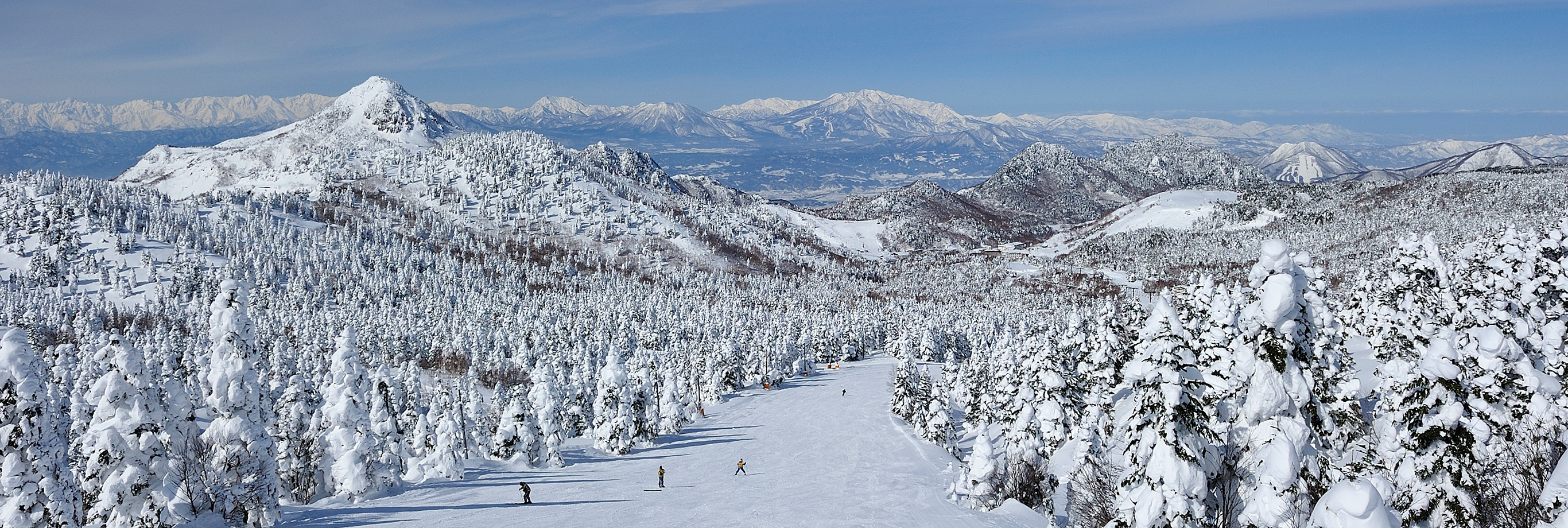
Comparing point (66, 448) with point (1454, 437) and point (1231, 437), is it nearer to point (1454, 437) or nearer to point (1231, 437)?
point (1231, 437)

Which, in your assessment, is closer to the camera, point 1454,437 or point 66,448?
point 1454,437

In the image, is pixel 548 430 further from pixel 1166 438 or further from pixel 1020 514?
pixel 1166 438

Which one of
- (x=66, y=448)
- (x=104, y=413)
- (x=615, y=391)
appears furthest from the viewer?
(x=615, y=391)

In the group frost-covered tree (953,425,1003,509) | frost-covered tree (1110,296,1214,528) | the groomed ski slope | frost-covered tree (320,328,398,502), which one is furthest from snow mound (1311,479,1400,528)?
frost-covered tree (320,328,398,502)

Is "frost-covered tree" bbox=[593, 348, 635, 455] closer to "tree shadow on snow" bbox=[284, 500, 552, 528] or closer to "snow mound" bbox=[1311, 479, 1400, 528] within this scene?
"tree shadow on snow" bbox=[284, 500, 552, 528]

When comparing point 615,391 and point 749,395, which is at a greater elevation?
point 615,391

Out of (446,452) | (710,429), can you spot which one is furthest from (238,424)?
(710,429)

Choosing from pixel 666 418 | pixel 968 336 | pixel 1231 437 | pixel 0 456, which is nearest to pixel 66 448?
pixel 0 456
